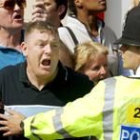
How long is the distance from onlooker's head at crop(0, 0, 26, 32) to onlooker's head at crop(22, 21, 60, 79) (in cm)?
78

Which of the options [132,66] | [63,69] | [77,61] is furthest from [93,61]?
[132,66]

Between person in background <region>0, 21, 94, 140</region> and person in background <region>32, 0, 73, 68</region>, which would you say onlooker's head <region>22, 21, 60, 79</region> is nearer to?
person in background <region>0, 21, 94, 140</region>

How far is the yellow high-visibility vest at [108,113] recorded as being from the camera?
11.4 feet

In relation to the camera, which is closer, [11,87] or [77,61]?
[11,87]

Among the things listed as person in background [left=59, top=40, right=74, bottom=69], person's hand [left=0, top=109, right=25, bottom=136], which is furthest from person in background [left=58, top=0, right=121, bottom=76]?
person's hand [left=0, top=109, right=25, bottom=136]

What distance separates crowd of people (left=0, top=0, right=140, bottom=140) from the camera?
3.49 metres

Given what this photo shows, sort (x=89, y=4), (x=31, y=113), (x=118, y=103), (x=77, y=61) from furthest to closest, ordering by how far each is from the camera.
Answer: (x=89, y=4), (x=77, y=61), (x=31, y=113), (x=118, y=103)

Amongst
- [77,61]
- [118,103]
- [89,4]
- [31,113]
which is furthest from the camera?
[89,4]

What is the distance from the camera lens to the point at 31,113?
4129 millimetres

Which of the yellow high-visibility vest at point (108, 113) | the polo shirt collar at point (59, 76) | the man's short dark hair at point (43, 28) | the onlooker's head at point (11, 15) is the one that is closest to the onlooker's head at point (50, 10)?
the onlooker's head at point (11, 15)

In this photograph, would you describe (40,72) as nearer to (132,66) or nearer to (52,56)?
(52,56)

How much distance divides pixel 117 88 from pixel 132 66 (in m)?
0.16

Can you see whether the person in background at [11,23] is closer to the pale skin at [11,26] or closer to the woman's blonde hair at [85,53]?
the pale skin at [11,26]

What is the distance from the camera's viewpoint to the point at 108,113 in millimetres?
3473
